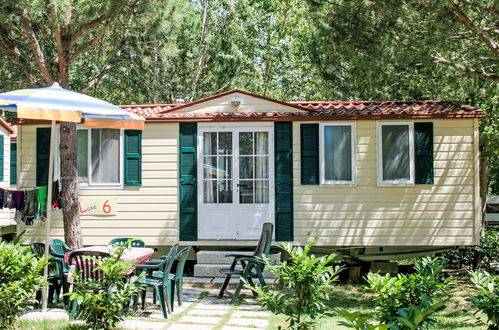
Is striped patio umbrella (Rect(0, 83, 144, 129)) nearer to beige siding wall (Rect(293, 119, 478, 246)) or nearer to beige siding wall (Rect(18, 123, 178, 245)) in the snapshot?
beige siding wall (Rect(18, 123, 178, 245))

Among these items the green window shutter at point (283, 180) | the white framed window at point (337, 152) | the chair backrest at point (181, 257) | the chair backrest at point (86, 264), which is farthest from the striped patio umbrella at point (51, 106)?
the white framed window at point (337, 152)

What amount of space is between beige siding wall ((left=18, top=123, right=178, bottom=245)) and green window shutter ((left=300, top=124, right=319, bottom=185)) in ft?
6.87

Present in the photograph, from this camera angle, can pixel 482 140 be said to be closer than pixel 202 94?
Yes

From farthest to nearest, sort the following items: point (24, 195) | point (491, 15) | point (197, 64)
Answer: point (197, 64)
point (24, 195)
point (491, 15)

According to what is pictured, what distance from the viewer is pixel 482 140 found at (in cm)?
1138

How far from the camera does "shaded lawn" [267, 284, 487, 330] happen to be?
5.67 meters

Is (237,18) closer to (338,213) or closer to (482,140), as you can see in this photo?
(482,140)

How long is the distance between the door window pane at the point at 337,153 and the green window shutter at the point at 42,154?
181 inches

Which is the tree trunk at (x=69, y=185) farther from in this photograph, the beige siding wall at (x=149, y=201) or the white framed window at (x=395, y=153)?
the white framed window at (x=395, y=153)

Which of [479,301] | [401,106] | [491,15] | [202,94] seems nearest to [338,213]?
Result: [401,106]

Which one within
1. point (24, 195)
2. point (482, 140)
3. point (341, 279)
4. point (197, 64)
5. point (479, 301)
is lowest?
point (341, 279)

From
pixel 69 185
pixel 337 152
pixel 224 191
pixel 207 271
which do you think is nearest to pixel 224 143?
pixel 224 191

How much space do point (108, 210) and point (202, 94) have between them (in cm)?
953

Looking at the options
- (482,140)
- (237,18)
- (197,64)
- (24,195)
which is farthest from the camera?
(237,18)
